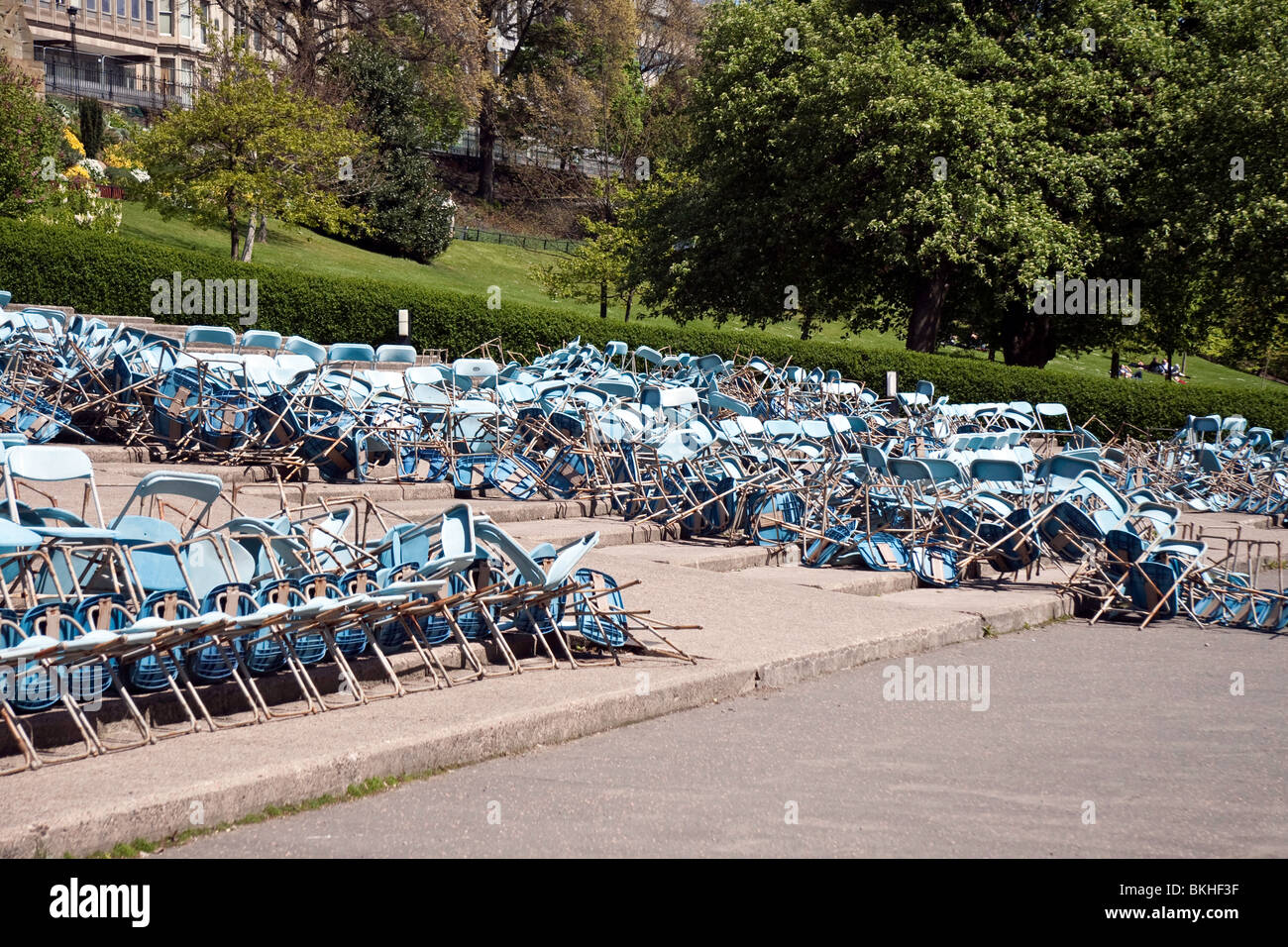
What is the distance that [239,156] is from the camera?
1257 inches

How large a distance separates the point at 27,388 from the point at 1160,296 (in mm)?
24218

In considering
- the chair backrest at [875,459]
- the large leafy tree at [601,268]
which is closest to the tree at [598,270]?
the large leafy tree at [601,268]

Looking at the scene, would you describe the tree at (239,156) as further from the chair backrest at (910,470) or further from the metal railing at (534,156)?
the chair backrest at (910,470)

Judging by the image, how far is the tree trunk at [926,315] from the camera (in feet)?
95.0

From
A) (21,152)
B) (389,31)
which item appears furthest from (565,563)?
(389,31)

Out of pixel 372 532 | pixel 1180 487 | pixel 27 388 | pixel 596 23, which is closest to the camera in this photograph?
pixel 372 532

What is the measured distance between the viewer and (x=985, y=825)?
4.86m

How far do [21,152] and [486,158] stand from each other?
37.8m

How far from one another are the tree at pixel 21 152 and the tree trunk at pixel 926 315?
18.1m

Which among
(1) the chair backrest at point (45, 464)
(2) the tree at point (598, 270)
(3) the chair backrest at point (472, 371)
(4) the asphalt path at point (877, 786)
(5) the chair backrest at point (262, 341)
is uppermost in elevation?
(2) the tree at point (598, 270)

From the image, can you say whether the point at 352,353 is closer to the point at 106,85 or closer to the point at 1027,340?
the point at 1027,340

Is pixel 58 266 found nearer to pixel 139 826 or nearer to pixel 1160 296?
pixel 139 826

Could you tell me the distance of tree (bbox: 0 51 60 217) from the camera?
23.8m
